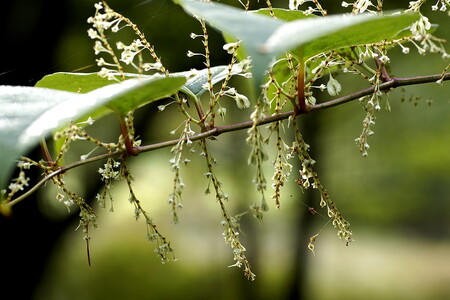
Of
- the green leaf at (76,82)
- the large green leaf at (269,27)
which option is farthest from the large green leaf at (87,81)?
the large green leaf at (269,27)

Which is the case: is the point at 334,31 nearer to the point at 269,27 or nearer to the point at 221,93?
the point at 269,27

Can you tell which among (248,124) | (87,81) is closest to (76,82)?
(87,81)

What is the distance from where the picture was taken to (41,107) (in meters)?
0.23

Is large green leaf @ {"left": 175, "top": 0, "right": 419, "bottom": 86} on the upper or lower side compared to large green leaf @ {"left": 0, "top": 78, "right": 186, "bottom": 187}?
upper

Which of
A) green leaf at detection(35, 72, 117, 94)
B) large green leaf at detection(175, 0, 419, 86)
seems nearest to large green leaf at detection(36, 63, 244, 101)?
green leaf at detection(35, 72, 117, 94)

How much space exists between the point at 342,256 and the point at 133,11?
423 cm

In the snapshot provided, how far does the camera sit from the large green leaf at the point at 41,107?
7.4 inches

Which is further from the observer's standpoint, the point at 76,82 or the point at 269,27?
the point at 76,82

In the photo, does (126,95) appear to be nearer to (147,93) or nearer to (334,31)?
(147,93)

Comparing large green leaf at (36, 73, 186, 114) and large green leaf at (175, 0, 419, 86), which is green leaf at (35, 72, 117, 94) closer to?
large green leaf at (36, 73, 186, 114)

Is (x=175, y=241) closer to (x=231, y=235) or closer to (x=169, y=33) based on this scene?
(x=169, y=33)

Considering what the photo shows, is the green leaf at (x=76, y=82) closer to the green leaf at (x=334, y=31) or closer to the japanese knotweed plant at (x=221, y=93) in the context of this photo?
the japanese knotweed plant at (x=221, y=93)

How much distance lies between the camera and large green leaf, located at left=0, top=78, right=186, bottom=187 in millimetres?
188

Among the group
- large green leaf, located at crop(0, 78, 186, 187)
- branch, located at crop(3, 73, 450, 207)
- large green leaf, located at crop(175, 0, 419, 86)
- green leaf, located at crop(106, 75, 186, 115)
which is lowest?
branch, located at crop(3, 73, 450, 207)
